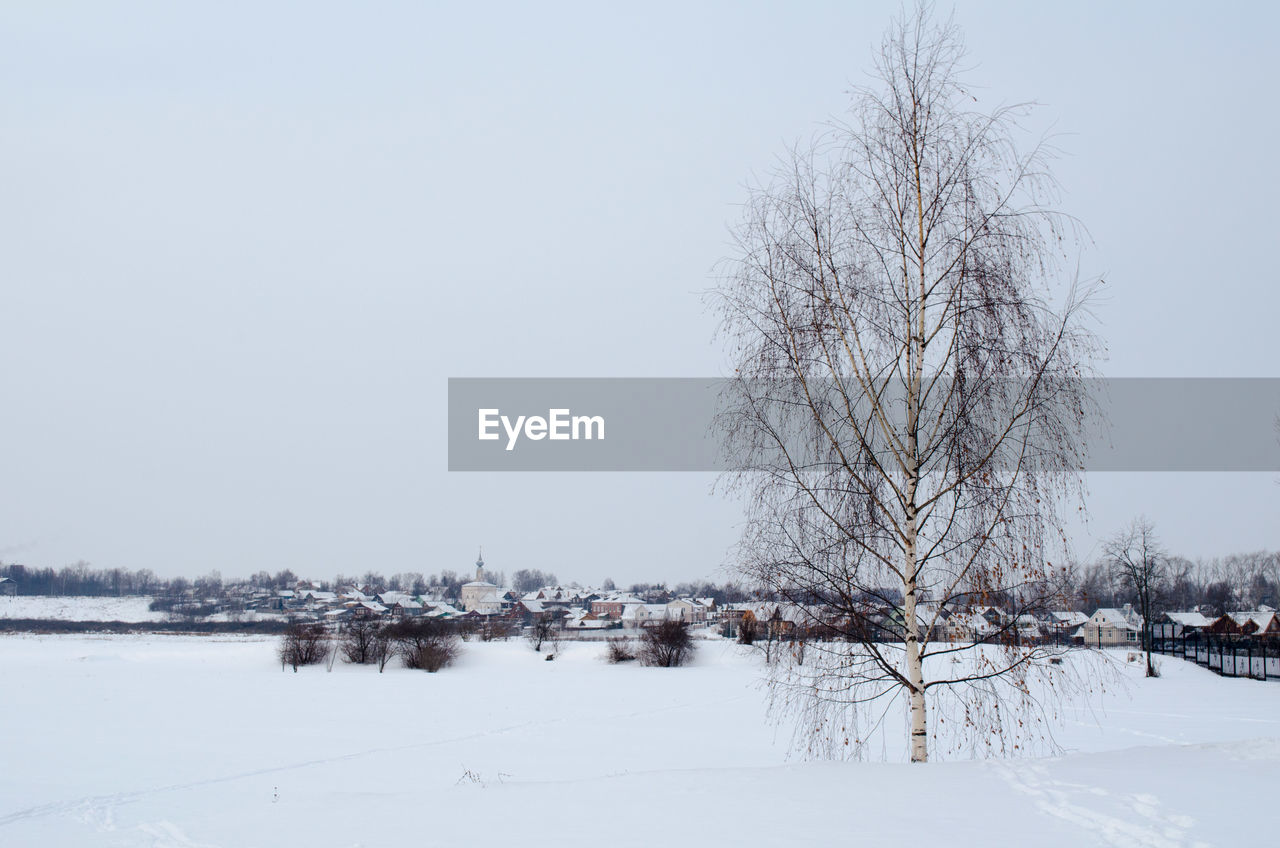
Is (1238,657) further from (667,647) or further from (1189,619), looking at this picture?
(1189,619)

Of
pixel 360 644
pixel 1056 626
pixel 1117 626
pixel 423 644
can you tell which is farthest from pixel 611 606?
pixel 1056 626

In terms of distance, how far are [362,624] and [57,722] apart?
34.2 m

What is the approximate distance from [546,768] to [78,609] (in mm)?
148994

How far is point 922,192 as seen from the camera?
10.0 m

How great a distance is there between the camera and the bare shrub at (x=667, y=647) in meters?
61.2

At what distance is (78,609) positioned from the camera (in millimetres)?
139750

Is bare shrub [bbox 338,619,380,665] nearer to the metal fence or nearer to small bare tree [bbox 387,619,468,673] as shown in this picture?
small bare tree [bbox 387,619,468,673]

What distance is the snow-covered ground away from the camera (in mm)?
129762

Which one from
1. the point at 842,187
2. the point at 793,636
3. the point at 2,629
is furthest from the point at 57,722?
the point at 2,629

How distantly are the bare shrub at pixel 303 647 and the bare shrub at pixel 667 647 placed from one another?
21.9 meters

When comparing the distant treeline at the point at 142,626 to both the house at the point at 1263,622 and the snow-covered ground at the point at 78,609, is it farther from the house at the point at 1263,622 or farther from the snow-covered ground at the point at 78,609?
the house at the point at 1263,622

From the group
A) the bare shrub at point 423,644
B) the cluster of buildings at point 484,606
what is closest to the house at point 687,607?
the cluster of buildings at point 484,606

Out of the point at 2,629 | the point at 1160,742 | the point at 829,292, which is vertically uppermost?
the point at 829,292

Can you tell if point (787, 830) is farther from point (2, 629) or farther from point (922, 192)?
point (2, 629)
